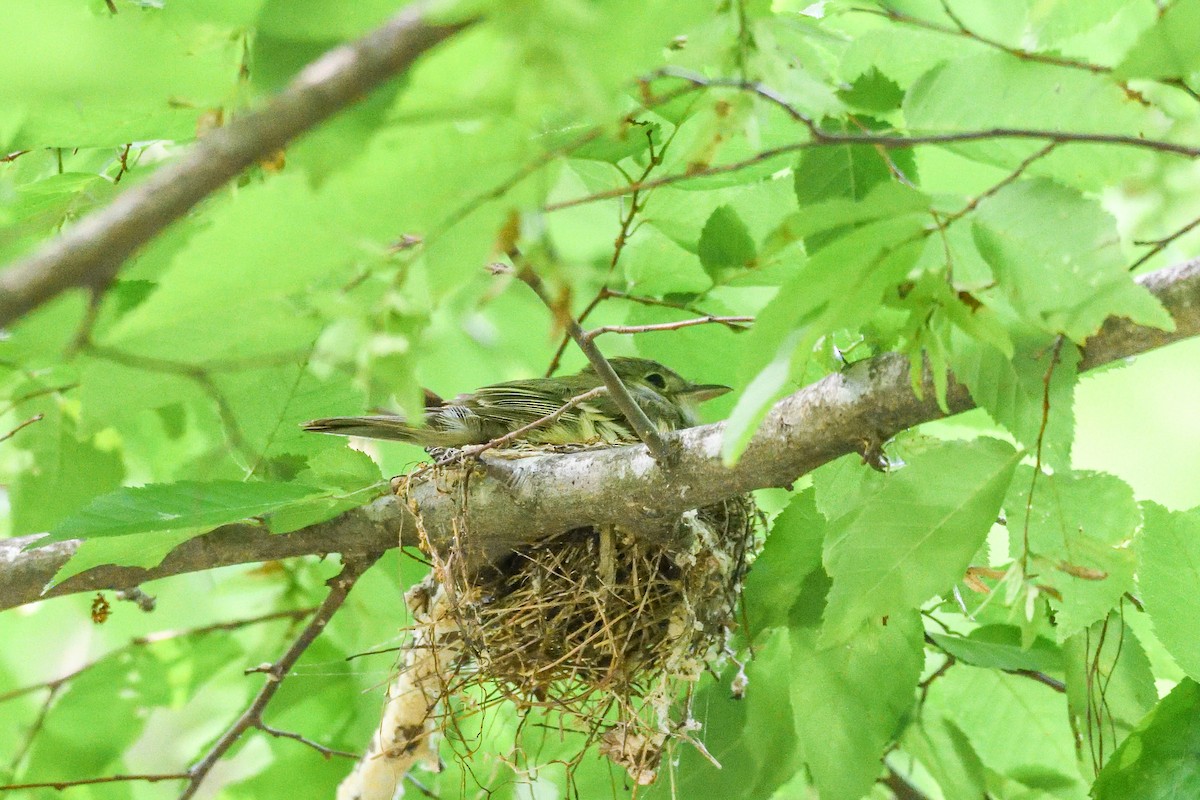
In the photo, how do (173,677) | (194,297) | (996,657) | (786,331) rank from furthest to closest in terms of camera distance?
(173,677) < (996,657) < (786,331) < (194,297)

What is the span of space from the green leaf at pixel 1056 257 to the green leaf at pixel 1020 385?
0.24 metres

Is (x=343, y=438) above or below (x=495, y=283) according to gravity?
below

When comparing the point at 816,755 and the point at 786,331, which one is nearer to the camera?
the point at 786,331

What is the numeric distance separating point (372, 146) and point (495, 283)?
353 mm

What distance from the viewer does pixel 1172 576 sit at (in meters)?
2.27

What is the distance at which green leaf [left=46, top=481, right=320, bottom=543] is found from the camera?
233 centimetres

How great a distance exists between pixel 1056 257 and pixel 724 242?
1.12 meters

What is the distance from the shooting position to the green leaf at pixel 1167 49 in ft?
4.57

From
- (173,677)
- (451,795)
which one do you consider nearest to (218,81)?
(451,795)

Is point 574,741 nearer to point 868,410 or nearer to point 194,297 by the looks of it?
point 868,410

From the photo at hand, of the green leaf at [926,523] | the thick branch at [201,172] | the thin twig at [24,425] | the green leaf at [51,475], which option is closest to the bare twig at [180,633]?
the green leaf at [51,475]

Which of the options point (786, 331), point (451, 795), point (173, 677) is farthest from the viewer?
point (173, 677)

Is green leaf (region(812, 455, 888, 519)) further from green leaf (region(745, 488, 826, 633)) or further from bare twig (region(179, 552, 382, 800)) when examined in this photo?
A: bare twig (region(179, 552, 382, 800))

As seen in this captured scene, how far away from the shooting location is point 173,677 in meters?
3.97
